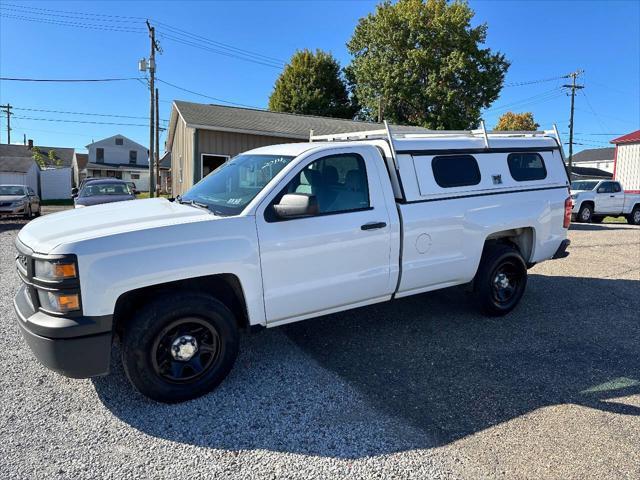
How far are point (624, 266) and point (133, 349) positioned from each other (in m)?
8.87

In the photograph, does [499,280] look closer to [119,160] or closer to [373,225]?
[373,225]

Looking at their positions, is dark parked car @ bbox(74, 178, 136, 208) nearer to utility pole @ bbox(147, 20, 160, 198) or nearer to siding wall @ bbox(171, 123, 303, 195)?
siding wall @ bbox(171, 123, 303, 195)

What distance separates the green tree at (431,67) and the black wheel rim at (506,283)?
2977cm

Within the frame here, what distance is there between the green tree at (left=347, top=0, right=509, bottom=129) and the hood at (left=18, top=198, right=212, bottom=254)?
31869 mm

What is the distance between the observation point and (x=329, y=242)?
3980 mm

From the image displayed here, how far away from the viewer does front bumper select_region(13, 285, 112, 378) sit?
10.1ft

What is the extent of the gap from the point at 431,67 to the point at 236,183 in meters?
33.1

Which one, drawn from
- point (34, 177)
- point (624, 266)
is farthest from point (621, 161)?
point (34, 177)

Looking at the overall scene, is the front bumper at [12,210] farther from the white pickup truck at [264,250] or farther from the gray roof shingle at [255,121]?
the white pickup truck at [264,250]

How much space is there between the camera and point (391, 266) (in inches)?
174

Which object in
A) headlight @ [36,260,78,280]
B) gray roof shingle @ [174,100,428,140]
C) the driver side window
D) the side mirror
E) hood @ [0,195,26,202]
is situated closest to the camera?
headlight @ [36,260,78,280]

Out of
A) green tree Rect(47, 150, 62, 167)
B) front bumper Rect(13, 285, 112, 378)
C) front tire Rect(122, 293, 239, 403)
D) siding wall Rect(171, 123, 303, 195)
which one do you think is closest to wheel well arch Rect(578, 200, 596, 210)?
siding wall Rect(171, 123, 303, 195)

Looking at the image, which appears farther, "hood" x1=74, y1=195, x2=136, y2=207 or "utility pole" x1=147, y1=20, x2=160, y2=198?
"utility pole" x1=147, y1=20, x2=160, y2=198

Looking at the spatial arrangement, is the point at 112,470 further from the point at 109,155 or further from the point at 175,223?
the point at 109,155
